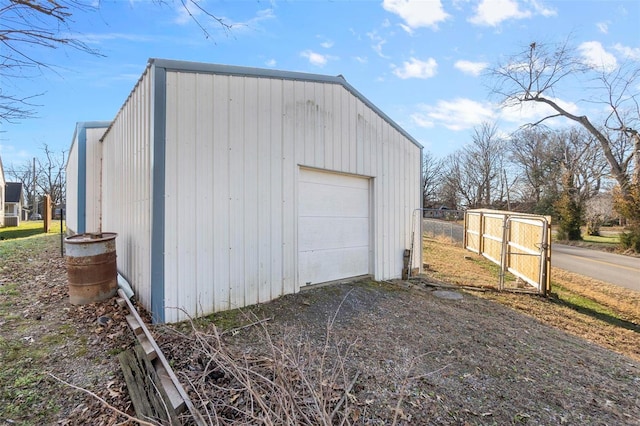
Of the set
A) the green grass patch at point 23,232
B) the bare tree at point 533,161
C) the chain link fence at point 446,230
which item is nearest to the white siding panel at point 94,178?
the green grass patch at point 23,232

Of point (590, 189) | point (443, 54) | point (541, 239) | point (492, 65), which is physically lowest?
point (541, 239)

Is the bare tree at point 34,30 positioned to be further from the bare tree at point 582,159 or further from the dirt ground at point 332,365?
the bare tree at point 582,159

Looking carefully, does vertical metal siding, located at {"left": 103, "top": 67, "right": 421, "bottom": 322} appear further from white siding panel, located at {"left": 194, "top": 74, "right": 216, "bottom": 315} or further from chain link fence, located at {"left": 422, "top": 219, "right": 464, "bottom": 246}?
chain link fence, located at {"left": 422, "top": 219, "right": 464, "bottom": 246}

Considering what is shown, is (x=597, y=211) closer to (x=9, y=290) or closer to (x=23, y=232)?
(x=9, y=290)

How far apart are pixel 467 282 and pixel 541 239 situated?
1.89m

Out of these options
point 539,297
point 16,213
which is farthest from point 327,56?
point 16,213

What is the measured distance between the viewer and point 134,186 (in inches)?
172

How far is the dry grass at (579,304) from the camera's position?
500 cm

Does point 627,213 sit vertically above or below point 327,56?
below

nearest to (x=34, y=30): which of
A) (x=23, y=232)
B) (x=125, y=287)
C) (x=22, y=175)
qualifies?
(x=125, y=287)

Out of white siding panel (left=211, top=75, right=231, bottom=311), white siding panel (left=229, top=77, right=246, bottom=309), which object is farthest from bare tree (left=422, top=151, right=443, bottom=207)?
white siding panel (left=211, top=75, right=231, bottom=311)

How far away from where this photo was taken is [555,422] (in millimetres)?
2393

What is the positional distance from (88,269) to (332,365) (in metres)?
3.33

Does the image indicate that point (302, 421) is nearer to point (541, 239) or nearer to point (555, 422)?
point (555, 422)
